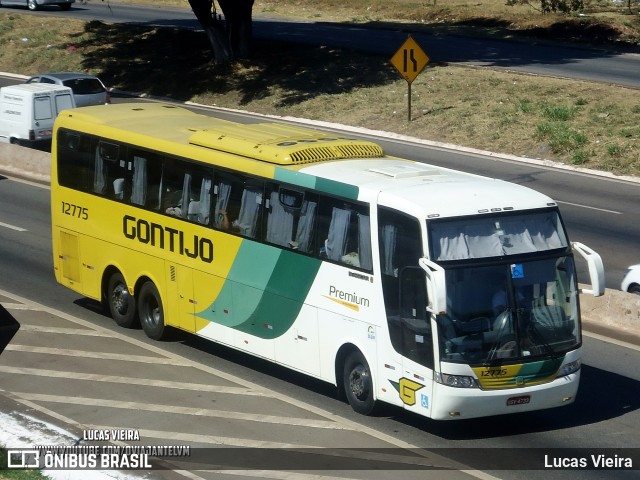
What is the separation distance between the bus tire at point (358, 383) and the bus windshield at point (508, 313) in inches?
54.4

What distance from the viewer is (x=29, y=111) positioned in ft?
101

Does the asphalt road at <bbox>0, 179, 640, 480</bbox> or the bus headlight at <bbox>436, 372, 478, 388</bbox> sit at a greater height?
the bus headlight at <bbox>436, 372, 478, 388</bbox>

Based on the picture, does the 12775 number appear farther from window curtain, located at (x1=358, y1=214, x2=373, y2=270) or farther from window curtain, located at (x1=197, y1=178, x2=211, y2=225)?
window curtain, located at (x1=358, y1=214, x2=373, y2=270)

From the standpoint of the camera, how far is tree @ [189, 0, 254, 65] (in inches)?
1604

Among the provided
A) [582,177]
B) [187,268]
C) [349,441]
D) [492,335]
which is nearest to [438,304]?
[492,335]

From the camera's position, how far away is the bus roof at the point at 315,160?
38.5ft

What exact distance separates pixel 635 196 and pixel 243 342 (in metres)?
14.7

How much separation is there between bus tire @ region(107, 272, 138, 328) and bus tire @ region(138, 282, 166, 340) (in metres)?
0.24

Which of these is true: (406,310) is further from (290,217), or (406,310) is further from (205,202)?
(205,202)

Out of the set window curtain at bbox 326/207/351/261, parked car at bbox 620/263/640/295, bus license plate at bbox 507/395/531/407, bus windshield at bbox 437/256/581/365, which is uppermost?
window curtain at bbox 326/207/351/261

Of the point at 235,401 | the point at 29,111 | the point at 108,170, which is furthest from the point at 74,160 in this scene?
the point at 29,111

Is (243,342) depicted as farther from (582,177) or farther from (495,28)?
(495,28)

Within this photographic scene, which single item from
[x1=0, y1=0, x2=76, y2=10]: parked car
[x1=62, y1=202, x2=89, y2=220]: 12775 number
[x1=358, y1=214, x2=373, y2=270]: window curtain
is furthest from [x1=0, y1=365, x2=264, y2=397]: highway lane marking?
[x1=0, y1=0, x2=76, y2=10]: parked car

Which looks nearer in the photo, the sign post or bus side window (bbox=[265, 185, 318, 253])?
bus side window (bbox=[265, 185, 318, 253])
